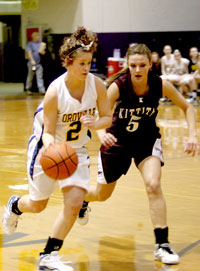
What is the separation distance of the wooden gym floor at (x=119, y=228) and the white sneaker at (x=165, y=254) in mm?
46

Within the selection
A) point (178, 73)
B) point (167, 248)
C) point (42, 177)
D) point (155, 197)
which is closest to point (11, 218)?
point (42, 177)

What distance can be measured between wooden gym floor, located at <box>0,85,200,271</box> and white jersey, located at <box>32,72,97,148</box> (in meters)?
0.84

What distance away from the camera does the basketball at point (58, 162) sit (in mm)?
3885

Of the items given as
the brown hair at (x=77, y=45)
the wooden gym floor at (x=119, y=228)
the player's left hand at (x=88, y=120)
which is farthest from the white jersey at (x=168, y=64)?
the player's left hand at (x=88, y=120)

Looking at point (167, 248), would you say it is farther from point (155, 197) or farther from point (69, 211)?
point (69, 211)

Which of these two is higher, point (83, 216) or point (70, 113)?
point (70, 113)

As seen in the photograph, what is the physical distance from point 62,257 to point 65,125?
941 millimetres

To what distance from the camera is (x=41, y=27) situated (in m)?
21.7

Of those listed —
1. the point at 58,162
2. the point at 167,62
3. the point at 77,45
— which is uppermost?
the point at 77,45

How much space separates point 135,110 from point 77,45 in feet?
2.79

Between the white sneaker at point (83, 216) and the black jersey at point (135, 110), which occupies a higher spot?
the black jersey at point (135, 110)

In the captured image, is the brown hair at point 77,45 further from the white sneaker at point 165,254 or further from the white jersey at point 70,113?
the white sneaker at point 165,254

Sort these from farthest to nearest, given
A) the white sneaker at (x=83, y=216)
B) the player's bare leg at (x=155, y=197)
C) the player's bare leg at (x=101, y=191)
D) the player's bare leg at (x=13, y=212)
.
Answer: the white sneaker at (x=83, y=216), the player's bare leg at (x=101, y=191), the player's bare leg at (x=13, y=212), the player's bare leg at (x=155, y=197)

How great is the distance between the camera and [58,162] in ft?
12.7
